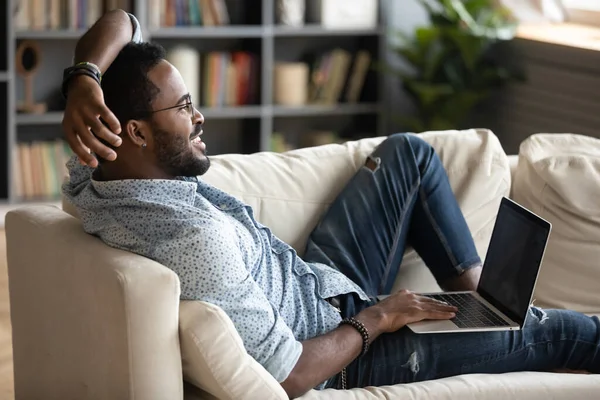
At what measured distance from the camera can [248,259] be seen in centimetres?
200

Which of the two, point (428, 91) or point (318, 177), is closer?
point (318, 177)

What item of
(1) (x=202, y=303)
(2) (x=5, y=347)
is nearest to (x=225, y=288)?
(1) (x=202, y=303)

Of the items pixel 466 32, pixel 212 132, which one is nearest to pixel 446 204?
pixel 466 32

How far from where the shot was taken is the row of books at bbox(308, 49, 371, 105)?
5.08 metres

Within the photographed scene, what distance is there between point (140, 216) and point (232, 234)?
0.58ft

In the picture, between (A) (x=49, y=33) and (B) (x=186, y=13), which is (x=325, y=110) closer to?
(B) (x=186, y=13)

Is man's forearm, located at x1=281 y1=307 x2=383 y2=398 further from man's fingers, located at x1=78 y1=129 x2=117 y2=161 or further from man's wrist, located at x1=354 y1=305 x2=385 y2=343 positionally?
man's fingers, located at x1=78 y1=129 x2=117 y2=161

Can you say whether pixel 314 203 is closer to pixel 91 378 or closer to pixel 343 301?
pixel 343 301

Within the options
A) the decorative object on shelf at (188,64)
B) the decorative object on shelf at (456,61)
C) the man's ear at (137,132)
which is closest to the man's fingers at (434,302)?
the man's ear at (137,132)

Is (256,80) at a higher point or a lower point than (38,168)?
higher

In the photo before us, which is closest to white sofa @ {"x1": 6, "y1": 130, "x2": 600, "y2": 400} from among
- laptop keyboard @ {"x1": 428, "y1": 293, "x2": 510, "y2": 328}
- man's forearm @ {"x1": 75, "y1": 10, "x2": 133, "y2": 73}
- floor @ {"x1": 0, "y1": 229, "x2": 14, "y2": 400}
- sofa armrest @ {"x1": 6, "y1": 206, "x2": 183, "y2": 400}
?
sofa armrest @ {"x1": 6, "y1": 206, "x2": 183, "y2": 400}

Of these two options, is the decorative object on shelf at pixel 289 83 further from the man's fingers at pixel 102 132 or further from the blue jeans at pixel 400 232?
the man's fingers at pixel 102 132

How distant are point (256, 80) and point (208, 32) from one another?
370 mm

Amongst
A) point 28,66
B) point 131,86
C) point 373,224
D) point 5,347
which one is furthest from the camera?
point 28,66
